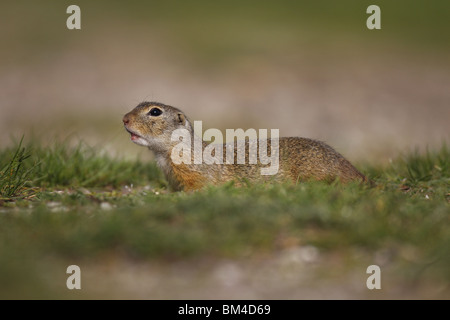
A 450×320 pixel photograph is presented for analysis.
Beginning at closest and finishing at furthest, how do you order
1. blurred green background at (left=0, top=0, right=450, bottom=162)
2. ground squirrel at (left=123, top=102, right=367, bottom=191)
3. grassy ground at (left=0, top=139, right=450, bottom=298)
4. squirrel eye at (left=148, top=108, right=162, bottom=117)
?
grassy ground at (left=0, top=139, right=450, bottom=298)
ground squirrel at (left=123, top=102, right=367, bottom=191)
squirrel eye at (left=148, top=108, right=162, bottom=117)
blurred green background at (left=0, top=0, right=450, bottom=162)

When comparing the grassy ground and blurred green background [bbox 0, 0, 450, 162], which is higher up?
blurred green background [bbox 0, 0, 450, 162]

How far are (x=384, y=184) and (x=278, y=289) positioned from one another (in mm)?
3060

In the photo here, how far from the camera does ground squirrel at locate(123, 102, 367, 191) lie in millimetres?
6945

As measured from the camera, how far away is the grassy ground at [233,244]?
4133 mm

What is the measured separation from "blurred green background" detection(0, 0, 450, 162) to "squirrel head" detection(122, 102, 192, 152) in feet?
11.0

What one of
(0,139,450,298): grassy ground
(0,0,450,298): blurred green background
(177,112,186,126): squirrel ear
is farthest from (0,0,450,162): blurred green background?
(0,139,450,298): grassy ground

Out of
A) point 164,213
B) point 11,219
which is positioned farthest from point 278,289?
A: point 11,219

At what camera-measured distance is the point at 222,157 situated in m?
7.29

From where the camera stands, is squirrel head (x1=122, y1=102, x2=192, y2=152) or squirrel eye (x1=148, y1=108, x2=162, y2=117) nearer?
squirrel head (x1=122, y1=102, x2=192, y2=152)

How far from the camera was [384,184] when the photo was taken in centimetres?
682

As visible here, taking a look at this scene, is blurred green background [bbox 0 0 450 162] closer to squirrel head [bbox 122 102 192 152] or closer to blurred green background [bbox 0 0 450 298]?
blurred green background [bbox 0 0 450 298]

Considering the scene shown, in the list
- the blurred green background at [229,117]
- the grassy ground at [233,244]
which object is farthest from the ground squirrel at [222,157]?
the grassy ground at [233,244]

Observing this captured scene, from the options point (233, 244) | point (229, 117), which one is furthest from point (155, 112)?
point (229, 117)

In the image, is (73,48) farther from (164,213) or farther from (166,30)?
(164,213)
